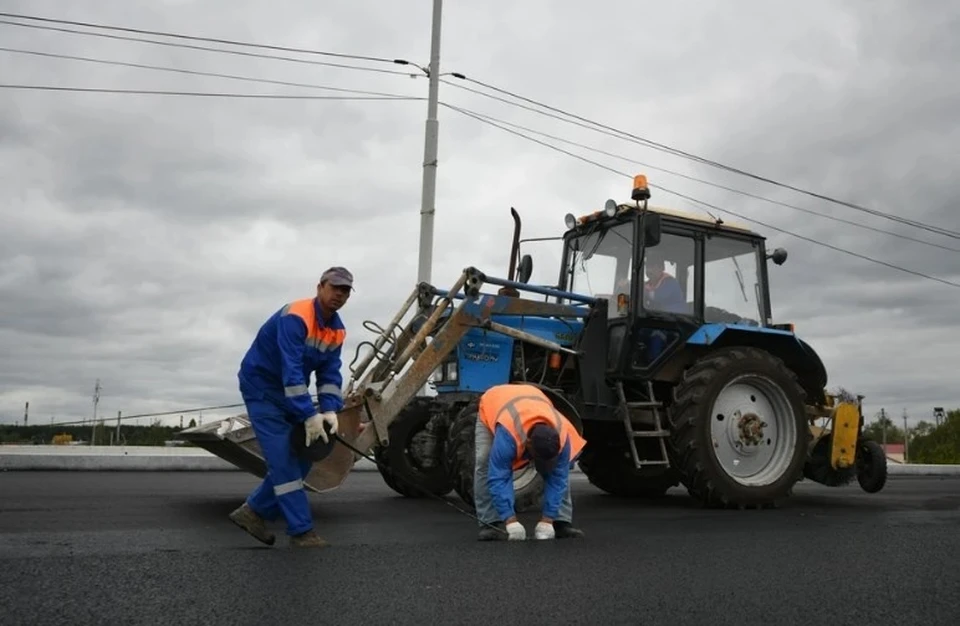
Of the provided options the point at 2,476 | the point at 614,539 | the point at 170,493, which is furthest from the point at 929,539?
the point at 2,476

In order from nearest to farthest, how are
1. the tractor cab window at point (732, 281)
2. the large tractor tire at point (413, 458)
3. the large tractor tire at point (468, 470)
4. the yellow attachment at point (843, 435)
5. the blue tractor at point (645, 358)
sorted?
the large tractor tire at point (468, 470)
the blue tractor at point (645, 358)
the large tractor tire at point (413, 458)
the tractor cab window at point (732, 281)
the yellow attachment at point (843, 435)

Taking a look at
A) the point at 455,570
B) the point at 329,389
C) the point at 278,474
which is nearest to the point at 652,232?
the point at 329,389

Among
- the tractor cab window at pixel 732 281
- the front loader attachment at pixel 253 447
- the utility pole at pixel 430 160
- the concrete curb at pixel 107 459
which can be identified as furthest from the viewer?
the utility pole at pixel 430 160

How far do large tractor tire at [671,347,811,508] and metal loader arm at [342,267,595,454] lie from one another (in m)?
1.20

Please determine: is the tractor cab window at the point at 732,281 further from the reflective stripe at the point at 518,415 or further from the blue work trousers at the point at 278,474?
the blue work trousers at the point at 278,474

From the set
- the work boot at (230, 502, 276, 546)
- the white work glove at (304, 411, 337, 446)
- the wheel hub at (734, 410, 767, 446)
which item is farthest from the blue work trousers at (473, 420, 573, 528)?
the wheel hub at (734, 410, 767, 446)

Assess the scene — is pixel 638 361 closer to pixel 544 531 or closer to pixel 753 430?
pixel 753 430

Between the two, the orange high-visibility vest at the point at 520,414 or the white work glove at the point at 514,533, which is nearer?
the white work glove at the point at 514,533

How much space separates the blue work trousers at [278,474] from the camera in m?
5.22

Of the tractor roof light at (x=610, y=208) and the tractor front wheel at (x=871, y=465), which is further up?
the tractor roof light at (x=610, y=208)

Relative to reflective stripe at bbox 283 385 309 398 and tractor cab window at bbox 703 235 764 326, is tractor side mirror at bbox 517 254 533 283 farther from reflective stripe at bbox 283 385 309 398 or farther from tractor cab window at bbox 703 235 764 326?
reflective stripe at bbox 283 385 309 398

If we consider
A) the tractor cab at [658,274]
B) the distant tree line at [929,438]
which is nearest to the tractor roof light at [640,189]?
the tractor cab at [658,274]

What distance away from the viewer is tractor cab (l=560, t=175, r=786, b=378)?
818 cm

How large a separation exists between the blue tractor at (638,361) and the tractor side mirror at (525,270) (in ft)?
0.05
